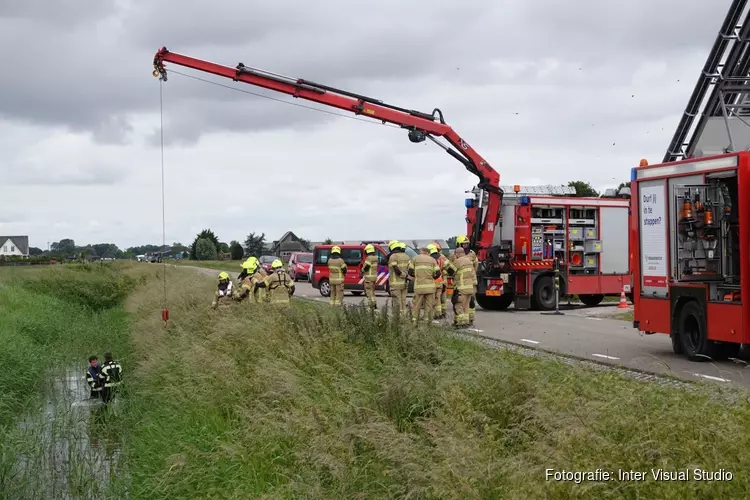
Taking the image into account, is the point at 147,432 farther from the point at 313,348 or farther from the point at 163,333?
the point at 163,333

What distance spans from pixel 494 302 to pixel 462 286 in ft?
Answer: 18.8

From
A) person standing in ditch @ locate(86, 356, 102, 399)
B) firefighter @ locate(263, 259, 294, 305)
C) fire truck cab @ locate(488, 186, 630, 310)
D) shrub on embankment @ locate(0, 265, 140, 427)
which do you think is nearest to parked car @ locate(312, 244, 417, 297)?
shrub on embankment @ locate(0, 265, 140, 427)

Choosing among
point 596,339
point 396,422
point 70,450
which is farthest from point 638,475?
point 596,339

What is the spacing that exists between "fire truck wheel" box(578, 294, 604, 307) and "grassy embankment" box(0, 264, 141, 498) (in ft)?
40.7

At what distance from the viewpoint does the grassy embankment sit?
10656 millimetres

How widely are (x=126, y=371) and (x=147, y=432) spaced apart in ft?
25.1

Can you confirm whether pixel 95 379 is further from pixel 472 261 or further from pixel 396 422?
pixel 396 422

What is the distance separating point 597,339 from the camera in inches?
582

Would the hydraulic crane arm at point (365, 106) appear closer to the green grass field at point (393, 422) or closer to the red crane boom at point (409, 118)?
the red crane boom at point (409, 118)

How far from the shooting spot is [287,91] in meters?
20.0

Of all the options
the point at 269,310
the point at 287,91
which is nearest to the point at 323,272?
the point at 287,91

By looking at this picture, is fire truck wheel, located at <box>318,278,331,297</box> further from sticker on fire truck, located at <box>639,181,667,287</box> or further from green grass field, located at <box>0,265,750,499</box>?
sticker on fire truck, located at <box>639,181,667,287</box>

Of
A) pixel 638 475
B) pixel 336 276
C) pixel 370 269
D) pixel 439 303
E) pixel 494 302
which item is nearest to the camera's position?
pixel 638 475

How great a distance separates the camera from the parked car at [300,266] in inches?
1754
